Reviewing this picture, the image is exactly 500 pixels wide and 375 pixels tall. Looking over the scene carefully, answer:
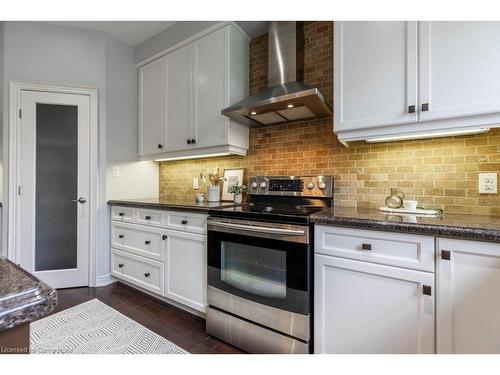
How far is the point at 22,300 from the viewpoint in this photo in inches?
16.0

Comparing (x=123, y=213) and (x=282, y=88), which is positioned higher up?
(x=282, y=88)

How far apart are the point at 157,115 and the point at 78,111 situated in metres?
0.80

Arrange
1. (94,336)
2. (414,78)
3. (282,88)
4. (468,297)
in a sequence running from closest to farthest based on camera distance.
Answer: (468,297)
(414,78)
(94,336)
(282,88)

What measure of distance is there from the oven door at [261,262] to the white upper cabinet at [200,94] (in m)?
0.91

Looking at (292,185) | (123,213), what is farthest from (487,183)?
(123,213)

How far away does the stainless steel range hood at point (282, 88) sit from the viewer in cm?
189

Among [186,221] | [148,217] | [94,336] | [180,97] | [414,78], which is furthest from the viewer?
[180,97]

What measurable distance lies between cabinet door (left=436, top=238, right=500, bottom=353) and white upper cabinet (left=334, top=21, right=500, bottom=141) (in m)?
0.68

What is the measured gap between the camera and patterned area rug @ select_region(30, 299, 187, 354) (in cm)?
168

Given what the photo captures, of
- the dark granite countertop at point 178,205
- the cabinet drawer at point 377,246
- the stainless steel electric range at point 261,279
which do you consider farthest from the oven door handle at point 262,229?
the dark granite countertop at point 178,205

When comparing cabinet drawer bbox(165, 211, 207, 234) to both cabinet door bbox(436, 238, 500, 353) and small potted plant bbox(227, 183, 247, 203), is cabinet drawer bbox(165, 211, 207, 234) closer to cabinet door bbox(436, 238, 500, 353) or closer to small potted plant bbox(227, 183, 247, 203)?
small potted plant bbox(227, 183, 247, 203)

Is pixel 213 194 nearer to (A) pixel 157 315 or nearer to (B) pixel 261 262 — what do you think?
(B) pixel 261 262

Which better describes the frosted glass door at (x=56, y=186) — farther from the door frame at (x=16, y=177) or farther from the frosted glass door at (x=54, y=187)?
the door frame at (x=16, y=177)

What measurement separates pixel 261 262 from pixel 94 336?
1.32 meters
